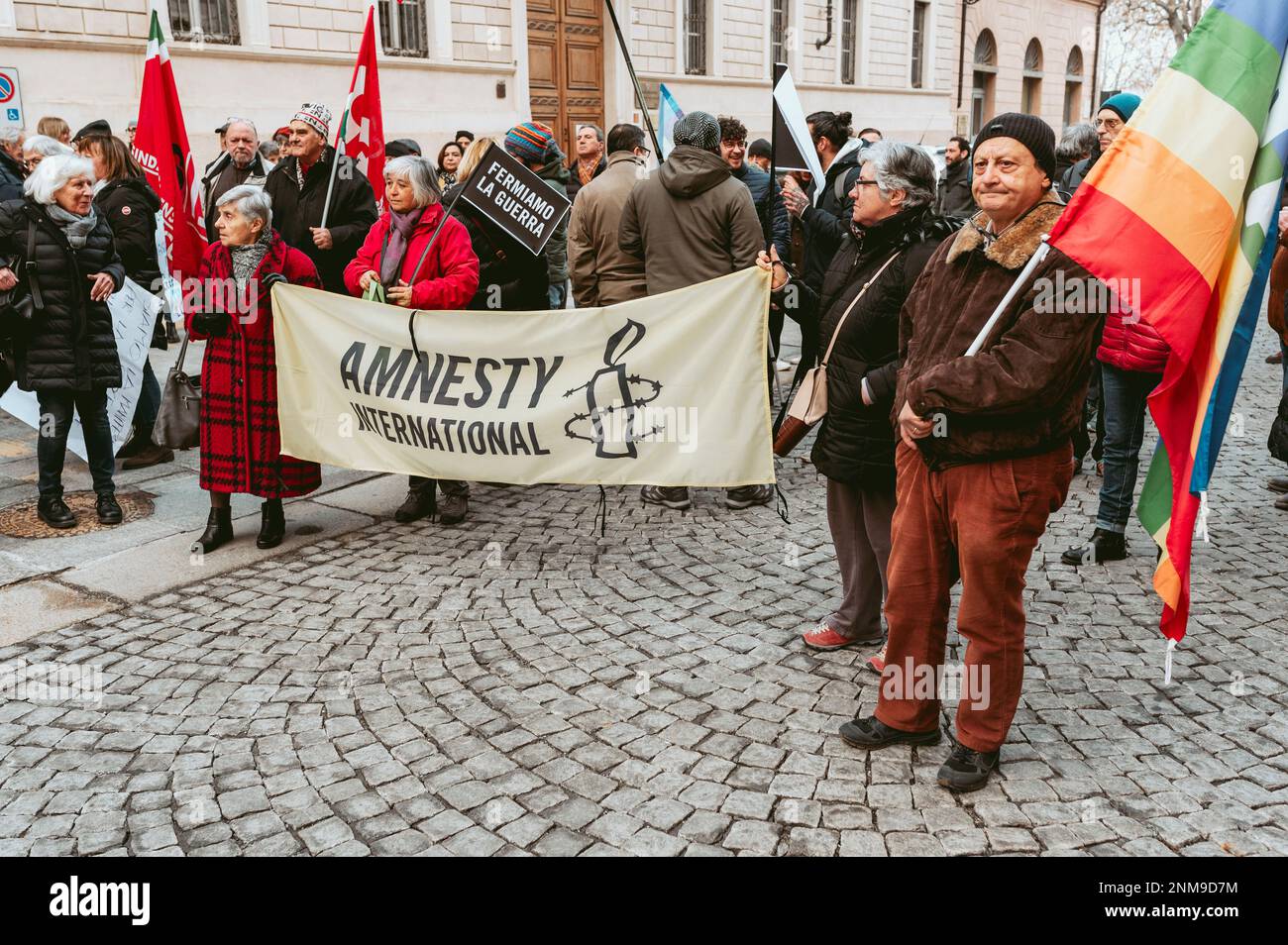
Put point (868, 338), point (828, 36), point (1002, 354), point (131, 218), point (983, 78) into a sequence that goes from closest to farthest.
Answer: point (1002, 354) → point (868, 338) → point (131, 218) → point (828, 36) → point (983, 78)

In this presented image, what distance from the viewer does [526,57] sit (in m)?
19.2

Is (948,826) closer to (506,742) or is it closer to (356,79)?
(506,742)

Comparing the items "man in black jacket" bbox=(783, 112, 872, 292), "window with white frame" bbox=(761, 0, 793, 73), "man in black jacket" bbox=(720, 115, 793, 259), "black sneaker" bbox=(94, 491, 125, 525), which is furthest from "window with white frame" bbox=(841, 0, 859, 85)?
"black sneaker" bbox=(94, 491, 125, 525)

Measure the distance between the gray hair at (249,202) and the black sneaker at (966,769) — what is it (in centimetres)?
437

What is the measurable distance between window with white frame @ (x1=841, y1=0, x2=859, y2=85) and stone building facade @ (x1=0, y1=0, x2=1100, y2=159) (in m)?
0.04

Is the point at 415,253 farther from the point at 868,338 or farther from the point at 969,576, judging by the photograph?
the point at 969,576

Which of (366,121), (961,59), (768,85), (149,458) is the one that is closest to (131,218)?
(149,458)

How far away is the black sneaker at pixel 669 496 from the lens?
6.55 meters

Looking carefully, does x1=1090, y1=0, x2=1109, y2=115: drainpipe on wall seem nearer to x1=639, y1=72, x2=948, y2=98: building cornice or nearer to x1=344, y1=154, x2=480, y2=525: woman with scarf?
x1=639, y1=72, x2=948, y2=98: building cornice

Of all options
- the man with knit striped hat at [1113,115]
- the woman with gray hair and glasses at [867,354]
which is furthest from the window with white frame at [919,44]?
the woman with gray hair and glasses at [867,354]

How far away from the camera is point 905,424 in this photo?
342 cm

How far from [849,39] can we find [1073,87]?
52.9ft

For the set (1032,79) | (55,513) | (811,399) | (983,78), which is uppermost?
(1032,79)

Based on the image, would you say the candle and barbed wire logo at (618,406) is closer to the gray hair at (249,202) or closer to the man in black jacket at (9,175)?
the gray hair at (249,202)
